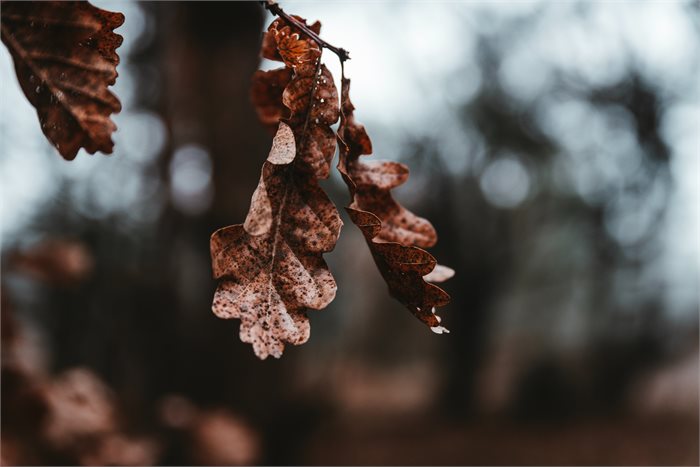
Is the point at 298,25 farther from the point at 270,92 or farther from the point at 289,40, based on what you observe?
the point at 270,92

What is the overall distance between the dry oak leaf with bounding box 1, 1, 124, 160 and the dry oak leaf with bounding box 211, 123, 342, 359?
172 mm

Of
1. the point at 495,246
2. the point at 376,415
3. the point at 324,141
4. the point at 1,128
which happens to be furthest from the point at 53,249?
the point at 376,415

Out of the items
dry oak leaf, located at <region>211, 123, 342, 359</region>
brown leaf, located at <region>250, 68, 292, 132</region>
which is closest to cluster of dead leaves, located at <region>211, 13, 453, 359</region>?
dry oak leaf, located at <region>211, 123, 342, 359</region>

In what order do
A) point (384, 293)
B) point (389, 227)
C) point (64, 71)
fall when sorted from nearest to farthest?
point (64, 71) → point (389, 227) → point (384, 293)

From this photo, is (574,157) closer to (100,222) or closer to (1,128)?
(100,222)

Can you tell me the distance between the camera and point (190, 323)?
19.8ft

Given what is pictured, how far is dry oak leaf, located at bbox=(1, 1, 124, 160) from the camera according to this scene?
0.55 meters

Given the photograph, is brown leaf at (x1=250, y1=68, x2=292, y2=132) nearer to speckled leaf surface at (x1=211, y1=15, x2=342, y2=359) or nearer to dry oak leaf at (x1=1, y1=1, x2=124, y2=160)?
speckled leaf surface at (x1=211, y1=15, x2=342, y2=359)

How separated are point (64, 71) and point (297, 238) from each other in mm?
300

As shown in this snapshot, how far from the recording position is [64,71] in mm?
568

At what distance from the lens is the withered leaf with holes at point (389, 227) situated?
602mm

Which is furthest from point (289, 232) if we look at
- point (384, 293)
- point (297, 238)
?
point (384, 293)

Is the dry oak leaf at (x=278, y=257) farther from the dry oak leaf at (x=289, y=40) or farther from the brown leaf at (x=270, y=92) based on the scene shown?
the brown leaf at (x=270, y=92)

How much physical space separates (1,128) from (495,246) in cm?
915
